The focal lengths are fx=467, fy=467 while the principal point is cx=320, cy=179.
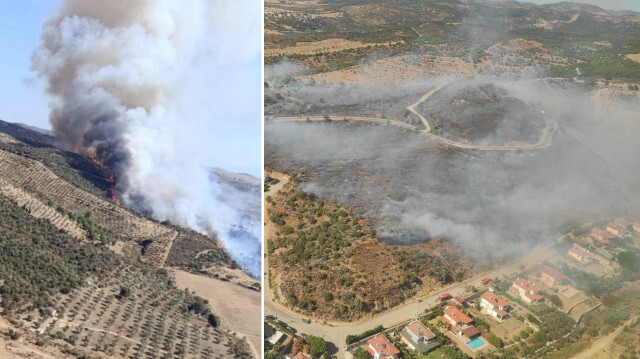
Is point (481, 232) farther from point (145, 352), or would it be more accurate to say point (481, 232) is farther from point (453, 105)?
point (453, 105)

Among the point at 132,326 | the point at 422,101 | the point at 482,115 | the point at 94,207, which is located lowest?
the point at 482,115

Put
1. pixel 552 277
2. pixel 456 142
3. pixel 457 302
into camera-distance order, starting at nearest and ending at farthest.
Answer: pixel 457 302 < pixel 552 277 < pixel 456 142

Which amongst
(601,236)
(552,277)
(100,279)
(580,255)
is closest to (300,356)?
(100,279)

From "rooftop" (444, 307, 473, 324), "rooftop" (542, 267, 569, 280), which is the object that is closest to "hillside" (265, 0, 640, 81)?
"rooftop" (542, 267, 569, 280)

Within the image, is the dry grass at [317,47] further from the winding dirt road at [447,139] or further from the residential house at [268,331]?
the residential house at [268,331]

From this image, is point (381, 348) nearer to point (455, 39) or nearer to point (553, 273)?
point (553, 273)

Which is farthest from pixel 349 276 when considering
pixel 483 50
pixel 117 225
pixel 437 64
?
pixel 483 50
